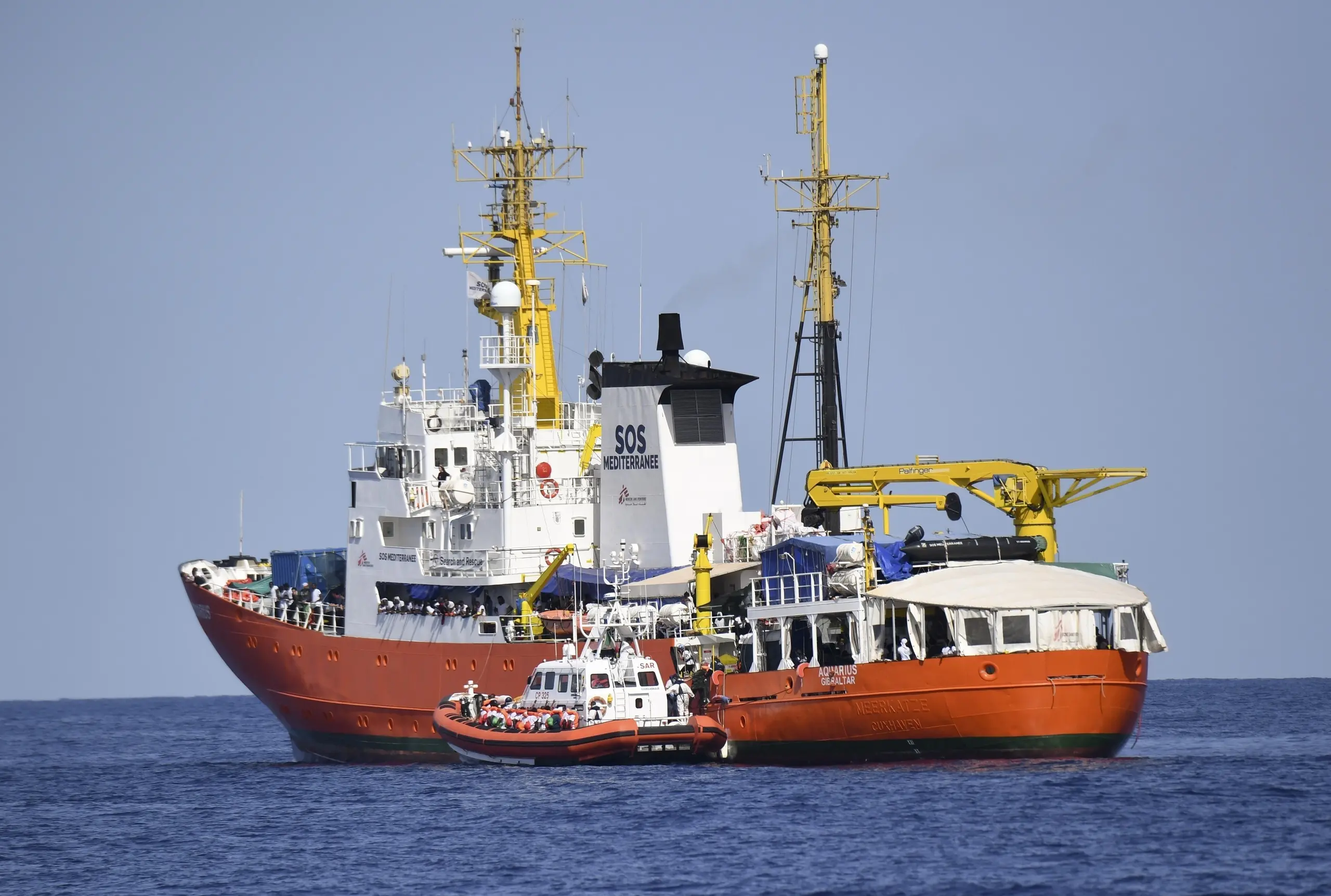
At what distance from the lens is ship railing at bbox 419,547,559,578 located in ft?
178

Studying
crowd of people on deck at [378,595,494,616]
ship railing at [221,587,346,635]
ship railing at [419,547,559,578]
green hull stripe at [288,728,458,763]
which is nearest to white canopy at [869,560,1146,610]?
ship railing at [419,547,559,578]

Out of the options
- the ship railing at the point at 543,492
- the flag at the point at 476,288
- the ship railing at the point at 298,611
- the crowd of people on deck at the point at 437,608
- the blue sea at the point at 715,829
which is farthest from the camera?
the flag at the point at 476,288

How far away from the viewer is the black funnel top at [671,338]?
53.4 metres

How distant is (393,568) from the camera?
2259 inches

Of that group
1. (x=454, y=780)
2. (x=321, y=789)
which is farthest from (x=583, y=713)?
(x=321, y=789)

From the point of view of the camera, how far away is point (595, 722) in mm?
46750

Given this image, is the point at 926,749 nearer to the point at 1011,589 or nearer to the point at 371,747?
the point at 1011,589

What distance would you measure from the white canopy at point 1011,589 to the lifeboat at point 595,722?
614 cm

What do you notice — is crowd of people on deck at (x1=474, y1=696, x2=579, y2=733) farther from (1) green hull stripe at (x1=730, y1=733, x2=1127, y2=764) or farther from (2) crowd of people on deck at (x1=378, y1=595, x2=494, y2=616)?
(1) green hull stripe at (x1=730, y1=733, x2=1127, y2=764)

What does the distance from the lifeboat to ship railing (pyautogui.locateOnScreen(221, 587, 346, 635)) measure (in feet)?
37.7

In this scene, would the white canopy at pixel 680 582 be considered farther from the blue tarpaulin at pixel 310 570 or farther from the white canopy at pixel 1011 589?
the blue tarpaulin at pixel 310 570

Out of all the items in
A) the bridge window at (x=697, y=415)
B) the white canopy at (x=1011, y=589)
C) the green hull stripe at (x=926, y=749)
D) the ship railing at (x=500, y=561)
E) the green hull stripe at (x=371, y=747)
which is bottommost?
the green hull stripe at (x=926, y=749)

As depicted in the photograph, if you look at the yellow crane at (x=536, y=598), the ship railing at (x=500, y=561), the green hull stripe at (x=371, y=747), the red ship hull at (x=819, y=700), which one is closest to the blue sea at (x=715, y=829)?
the red ship hull at (x=819, y=700)

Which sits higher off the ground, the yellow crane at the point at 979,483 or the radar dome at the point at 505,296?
the radar dome at the point at 505,296
